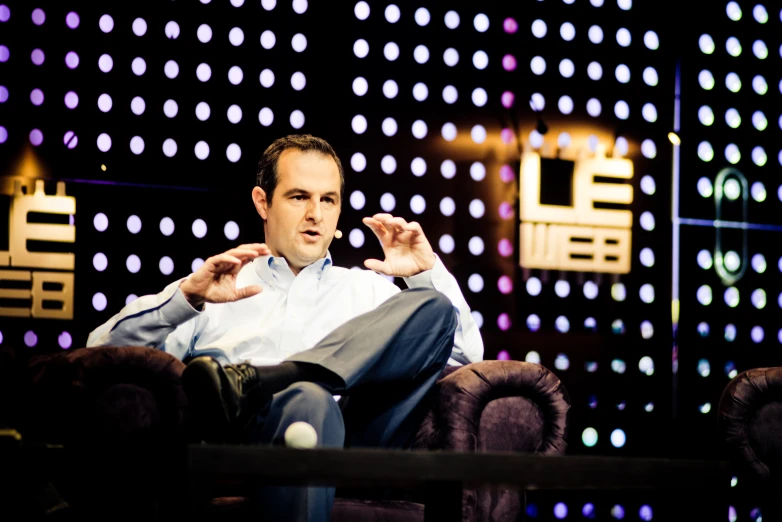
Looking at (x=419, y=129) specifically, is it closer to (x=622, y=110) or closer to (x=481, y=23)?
(x=481, y=23)

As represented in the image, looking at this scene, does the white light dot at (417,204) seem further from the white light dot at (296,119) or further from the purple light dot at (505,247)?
the white light dot at (296,119)

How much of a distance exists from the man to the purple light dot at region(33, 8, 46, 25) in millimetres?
1307

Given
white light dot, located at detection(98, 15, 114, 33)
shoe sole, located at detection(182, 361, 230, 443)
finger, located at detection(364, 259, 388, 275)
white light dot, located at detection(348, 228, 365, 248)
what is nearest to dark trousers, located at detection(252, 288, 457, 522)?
shoe sole, located at detection(182, 361, 230, 443)

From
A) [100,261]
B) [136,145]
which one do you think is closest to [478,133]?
[136,145]

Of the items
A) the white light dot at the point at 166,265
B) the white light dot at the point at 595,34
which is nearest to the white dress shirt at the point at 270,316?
the white light dot at the point at 166,265

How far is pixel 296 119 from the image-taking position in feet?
13.2

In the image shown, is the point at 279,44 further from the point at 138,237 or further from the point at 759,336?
the point at 759,336

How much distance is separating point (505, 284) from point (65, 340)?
77.8 inches

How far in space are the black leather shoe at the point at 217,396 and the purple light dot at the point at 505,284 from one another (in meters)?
2.31

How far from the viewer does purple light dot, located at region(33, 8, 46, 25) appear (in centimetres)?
387

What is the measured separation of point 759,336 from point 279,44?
9.12 ft

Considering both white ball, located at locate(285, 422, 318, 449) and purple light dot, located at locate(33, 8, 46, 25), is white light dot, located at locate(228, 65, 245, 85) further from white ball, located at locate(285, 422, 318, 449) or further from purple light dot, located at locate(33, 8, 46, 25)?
white ball, located at locate(285, 422, 318, 449)

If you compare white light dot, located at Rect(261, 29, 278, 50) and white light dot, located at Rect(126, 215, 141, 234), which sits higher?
white light dot, located at Rect(261, 29, 278, 50)

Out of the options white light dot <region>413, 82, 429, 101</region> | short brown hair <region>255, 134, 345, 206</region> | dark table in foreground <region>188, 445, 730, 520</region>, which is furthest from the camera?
white light dot <region>413, 82, 429, 101</region>
